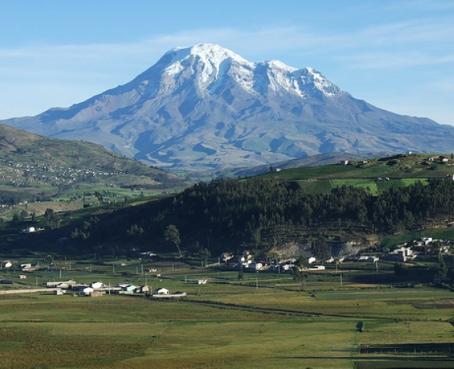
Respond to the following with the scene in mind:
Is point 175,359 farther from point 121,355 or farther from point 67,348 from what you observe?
point 67,348

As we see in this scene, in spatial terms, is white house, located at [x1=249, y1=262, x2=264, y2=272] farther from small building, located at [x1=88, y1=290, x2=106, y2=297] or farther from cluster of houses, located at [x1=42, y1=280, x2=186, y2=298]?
small building, located at [x1=88, y1=290, x2=106, y2=297]

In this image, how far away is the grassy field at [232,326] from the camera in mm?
91188

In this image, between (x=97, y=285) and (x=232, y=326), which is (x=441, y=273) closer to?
(x=97, y=285)

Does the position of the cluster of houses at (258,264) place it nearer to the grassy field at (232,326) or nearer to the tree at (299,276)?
the tree at (299,276)

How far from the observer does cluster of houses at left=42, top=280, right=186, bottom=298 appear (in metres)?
150

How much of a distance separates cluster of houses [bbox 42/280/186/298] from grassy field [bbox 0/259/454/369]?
3828 mm

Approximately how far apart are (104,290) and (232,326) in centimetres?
4653

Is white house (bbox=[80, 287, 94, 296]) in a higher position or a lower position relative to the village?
lower

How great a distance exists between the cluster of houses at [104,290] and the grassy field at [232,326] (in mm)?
3828

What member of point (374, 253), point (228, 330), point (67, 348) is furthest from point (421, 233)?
point (67, 348)

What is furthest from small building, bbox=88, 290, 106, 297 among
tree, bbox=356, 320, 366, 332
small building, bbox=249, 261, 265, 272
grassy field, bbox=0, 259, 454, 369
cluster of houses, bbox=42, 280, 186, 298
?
tree, bbox=356, 320, 366, 332

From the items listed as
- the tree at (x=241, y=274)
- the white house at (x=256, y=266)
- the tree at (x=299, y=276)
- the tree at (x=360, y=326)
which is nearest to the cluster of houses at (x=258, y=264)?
the white house at (x=256, y=266)

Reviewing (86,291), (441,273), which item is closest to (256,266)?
(441,273)

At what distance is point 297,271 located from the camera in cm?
17112
